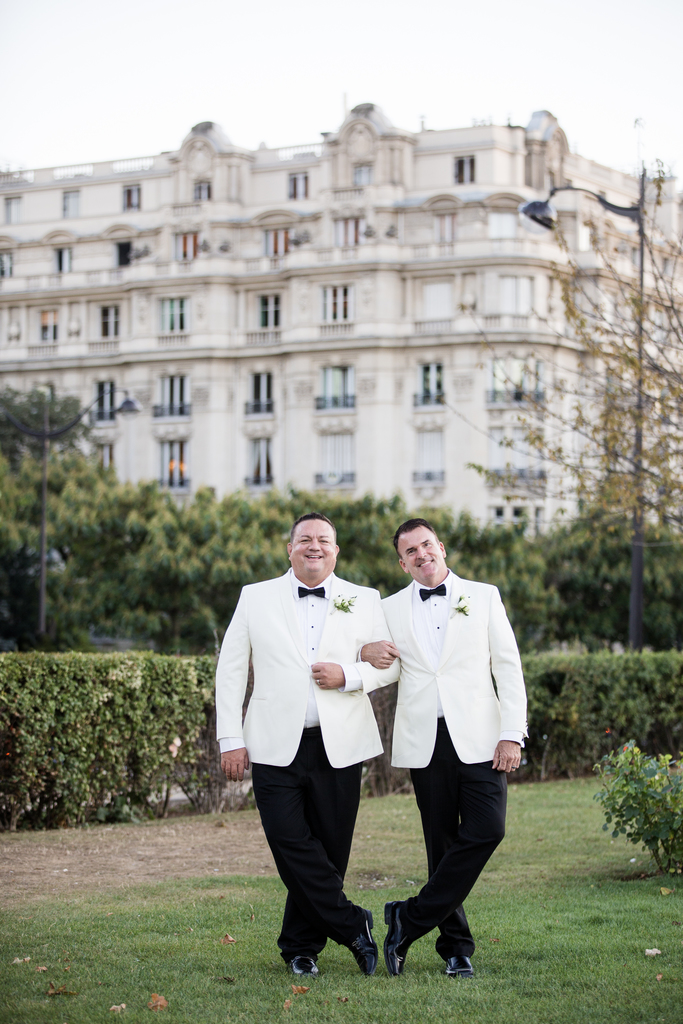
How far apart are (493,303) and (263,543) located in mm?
24265

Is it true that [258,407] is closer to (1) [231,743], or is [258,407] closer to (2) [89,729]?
(2) [89,729]

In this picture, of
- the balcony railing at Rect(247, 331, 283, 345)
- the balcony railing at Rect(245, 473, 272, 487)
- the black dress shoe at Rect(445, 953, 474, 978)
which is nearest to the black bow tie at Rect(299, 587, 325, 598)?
the black dress shoe at Rect(445, 953, 474, 978)

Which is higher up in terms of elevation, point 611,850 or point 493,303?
point 493,303

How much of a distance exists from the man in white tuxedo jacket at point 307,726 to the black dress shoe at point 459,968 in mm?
361

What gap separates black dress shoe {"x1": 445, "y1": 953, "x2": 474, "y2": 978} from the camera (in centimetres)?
550

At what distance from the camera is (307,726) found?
220 inches

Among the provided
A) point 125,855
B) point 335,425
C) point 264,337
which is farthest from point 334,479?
point 125,855

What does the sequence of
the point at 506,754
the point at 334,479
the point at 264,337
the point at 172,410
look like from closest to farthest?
the point at 506,754 < the point at 334,479 < the point at 264,337 < the point at 172,410

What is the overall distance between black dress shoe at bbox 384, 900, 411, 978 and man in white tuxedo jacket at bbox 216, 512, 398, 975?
0.08 metres

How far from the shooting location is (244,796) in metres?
12.0

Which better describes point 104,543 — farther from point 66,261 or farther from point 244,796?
point 66,261

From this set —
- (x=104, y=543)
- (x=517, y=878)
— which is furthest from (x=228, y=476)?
(x=517, y=878)

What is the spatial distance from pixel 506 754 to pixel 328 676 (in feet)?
3.03

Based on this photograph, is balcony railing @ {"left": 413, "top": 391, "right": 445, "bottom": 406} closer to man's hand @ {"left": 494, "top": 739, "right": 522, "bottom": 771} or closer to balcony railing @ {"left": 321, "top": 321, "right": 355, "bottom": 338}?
balcony railing @ {"left": 321, "top": 321, "right": 355, "bottom": 338}
